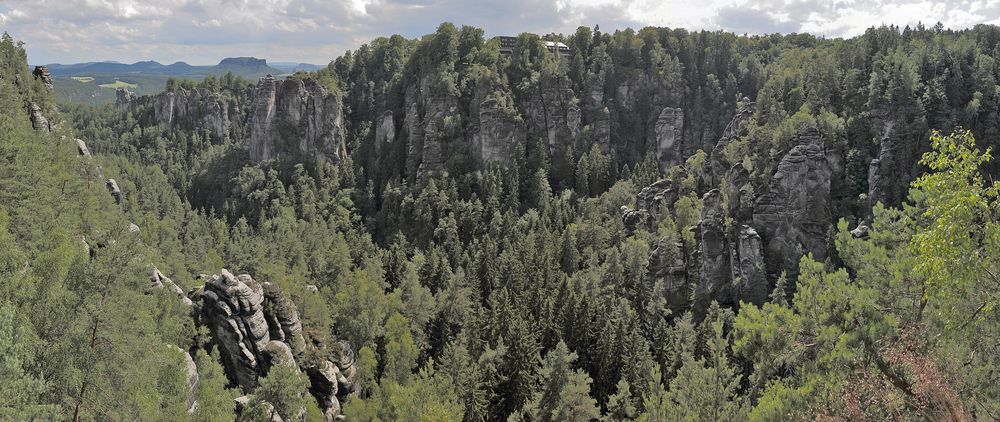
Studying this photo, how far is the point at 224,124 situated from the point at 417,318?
127 meters

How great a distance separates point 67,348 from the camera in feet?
64.8

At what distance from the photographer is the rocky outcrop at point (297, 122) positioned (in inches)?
4769

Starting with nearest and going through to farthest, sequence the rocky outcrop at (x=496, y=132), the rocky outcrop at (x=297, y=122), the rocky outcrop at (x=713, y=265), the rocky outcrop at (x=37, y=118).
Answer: the rocky outcrop at (x=37, y=118) → the rocky outcrop at (x=713, y=265) → the rocky outcrop at (x=496, y=132) → the rocky outcrop at (x=297, y=122)

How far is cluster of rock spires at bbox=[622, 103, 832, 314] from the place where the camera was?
5619 centimetres

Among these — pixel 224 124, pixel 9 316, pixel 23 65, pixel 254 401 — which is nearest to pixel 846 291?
pixel 9 316

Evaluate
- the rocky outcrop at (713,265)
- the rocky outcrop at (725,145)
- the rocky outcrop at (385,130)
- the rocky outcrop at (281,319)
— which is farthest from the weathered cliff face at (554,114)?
the rocky outcrop at (281,319)

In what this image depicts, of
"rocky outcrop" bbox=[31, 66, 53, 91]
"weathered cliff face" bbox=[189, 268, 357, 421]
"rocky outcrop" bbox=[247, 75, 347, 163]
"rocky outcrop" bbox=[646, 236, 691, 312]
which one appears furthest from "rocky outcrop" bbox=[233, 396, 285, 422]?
"rocky outcrop" bbox=[247, 75, 347, 163]

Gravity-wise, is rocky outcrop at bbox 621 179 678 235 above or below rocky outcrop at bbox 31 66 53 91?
below

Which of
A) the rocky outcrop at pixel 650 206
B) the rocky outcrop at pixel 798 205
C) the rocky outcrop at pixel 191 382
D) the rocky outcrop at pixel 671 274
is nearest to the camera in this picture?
the rocky outcrop at pixel 191 382

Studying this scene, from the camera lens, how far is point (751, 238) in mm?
56500

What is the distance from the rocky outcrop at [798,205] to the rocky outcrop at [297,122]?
88166 mm

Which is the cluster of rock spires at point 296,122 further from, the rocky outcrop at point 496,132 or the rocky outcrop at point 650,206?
the rocky outcrop at point 650,206

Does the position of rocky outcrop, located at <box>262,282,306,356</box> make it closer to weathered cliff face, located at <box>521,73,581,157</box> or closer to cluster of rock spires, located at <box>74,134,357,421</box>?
cluster of rock spires, located at <box>74,134,357,421</box>

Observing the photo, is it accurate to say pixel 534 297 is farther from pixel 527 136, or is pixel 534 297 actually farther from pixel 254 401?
pixel 527 136
